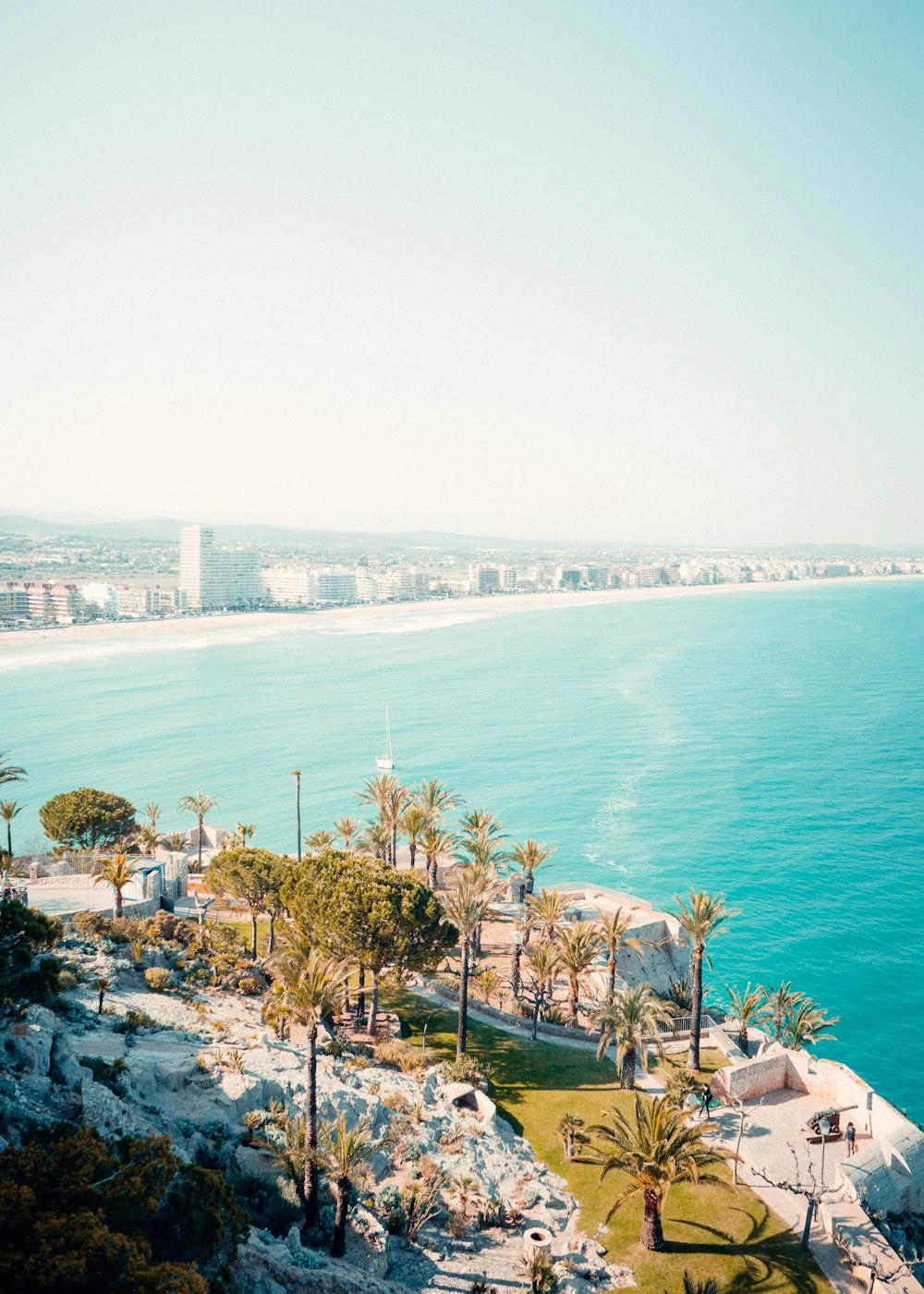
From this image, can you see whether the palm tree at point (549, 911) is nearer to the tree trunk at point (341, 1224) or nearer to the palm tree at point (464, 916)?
the palm tree at point (464, 916)

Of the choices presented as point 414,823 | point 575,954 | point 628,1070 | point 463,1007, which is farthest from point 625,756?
point 463,1007

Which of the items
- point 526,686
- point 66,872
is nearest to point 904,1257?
point 66,872

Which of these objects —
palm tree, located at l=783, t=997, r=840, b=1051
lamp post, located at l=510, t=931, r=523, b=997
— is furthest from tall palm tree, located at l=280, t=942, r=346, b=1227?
palm tree, located at l=783, t=997, r=840, b=1051

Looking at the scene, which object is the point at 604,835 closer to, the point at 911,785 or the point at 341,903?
the point at 911,785

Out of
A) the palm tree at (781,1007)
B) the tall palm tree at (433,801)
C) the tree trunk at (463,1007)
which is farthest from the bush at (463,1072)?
the tall palm tree at (433,801)

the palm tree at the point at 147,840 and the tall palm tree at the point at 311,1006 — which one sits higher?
the tall palm tree at the point at 311,1006

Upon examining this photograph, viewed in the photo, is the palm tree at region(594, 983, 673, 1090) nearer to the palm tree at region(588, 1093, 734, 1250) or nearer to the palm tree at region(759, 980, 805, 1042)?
the palm tree at region(588, 1093, 734, 1250)

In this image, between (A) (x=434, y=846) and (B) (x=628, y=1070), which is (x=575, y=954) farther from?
(A) (x=434, y=846)

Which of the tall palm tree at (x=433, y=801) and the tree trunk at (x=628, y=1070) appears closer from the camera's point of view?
the tree trunk at (x=628, y=1070)
